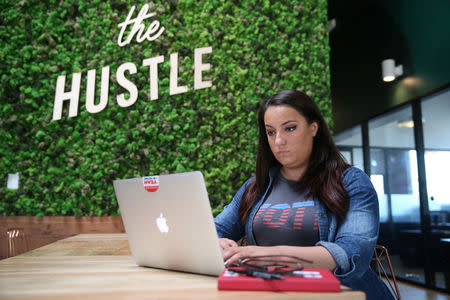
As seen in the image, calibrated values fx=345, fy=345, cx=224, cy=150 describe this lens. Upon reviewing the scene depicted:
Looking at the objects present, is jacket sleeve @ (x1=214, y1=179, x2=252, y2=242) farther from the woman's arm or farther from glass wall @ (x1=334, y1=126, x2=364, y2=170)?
glass wall @ (x1=334, y1=126, x2=364, y2=170)

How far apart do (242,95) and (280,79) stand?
0.43 meters

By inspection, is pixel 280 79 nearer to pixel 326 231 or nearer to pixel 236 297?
pixel 326 231

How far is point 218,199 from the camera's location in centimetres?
321

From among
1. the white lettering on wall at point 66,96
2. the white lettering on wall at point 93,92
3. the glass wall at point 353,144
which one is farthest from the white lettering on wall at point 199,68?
the glass wall at point 353,144

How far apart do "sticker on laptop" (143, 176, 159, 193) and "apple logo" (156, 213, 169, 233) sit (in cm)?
8

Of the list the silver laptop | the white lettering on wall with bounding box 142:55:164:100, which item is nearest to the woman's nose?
the silver laptop

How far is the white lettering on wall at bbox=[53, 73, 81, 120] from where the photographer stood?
3.19 metres

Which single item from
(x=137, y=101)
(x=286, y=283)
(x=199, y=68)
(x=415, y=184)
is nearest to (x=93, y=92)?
(x=137, y=101)

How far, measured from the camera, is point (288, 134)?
1602 mm

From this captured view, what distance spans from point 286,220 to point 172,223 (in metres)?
0.68

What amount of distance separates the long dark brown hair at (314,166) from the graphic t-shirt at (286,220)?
58 millimetres

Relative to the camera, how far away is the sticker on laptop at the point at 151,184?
100 cm

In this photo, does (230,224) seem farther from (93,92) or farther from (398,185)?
(398,185)

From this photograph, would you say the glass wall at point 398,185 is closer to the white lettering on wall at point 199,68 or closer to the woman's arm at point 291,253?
the white lettering on wall at point 199,68
